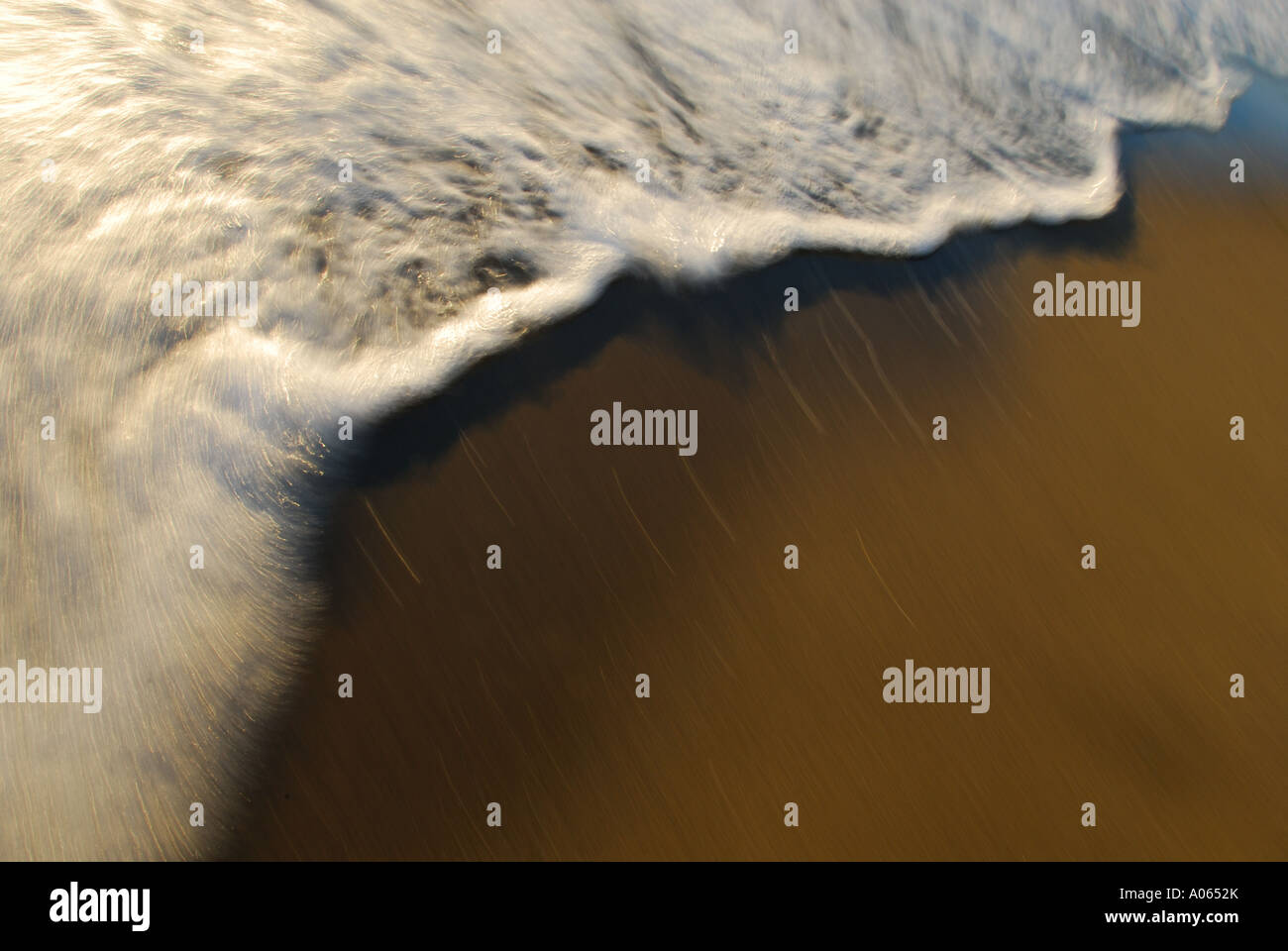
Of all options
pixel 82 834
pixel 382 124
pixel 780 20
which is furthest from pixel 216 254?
pixel 780 20

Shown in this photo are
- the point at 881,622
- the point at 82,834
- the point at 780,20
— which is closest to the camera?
the point at 82,834

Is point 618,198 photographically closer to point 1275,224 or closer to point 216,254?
point 216,254

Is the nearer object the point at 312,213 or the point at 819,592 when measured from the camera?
the point at 819,592

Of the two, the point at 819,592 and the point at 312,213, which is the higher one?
the point at 312,213
